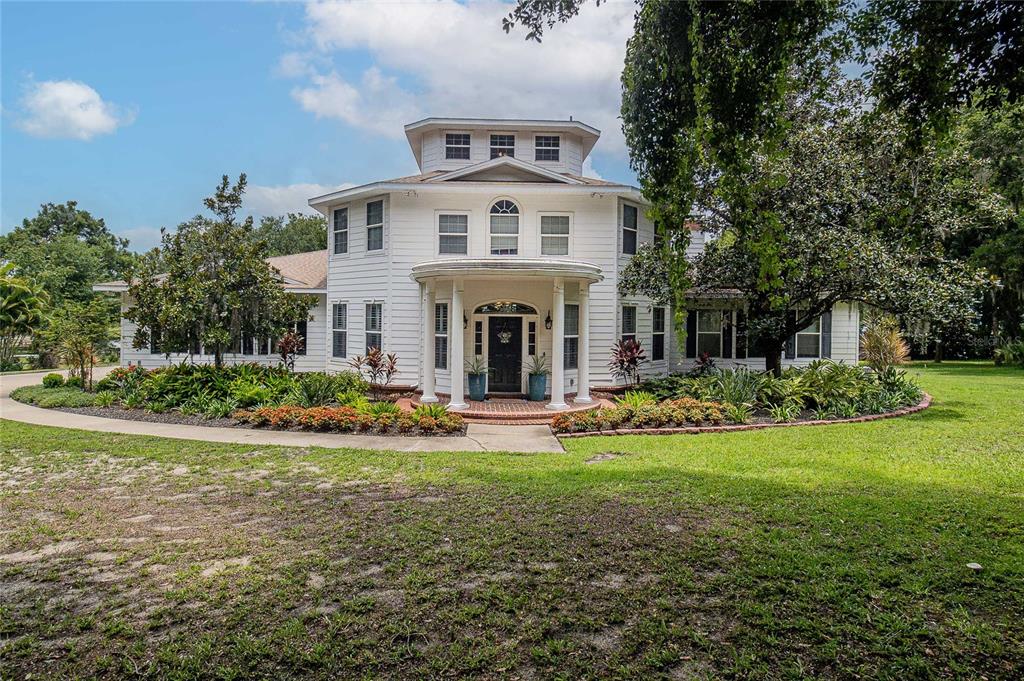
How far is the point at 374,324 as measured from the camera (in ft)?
51.7

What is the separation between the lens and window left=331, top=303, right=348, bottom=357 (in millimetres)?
16500

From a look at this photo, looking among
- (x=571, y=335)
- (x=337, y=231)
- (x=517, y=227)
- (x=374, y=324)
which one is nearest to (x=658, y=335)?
(x=571, y=335)

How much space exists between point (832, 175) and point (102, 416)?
17641mm

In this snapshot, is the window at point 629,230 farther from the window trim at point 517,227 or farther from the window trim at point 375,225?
the window trim at point 375,225

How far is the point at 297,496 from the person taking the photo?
637 centimetres

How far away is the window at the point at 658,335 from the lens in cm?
1678

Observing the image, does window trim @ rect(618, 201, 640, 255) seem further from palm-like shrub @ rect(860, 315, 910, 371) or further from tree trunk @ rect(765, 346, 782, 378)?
palm-like shrub @ rect(860, 315, 910, 371)

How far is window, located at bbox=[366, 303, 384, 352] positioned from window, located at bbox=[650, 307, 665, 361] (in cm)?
804

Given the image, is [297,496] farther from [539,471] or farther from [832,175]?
[832,175]

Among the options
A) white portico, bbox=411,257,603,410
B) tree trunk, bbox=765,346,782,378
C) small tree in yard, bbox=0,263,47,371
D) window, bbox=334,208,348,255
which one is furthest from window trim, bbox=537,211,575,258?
small tree in yard, bbox=0,263,47,371

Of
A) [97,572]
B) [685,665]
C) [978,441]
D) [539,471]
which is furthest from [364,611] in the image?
[978,441]

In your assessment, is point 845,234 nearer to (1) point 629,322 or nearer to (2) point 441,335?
(1) point 629,322

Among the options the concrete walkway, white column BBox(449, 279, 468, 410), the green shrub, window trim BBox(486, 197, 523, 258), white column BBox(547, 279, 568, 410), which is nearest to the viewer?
the concrete walkway

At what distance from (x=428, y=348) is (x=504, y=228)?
14.3 ft
